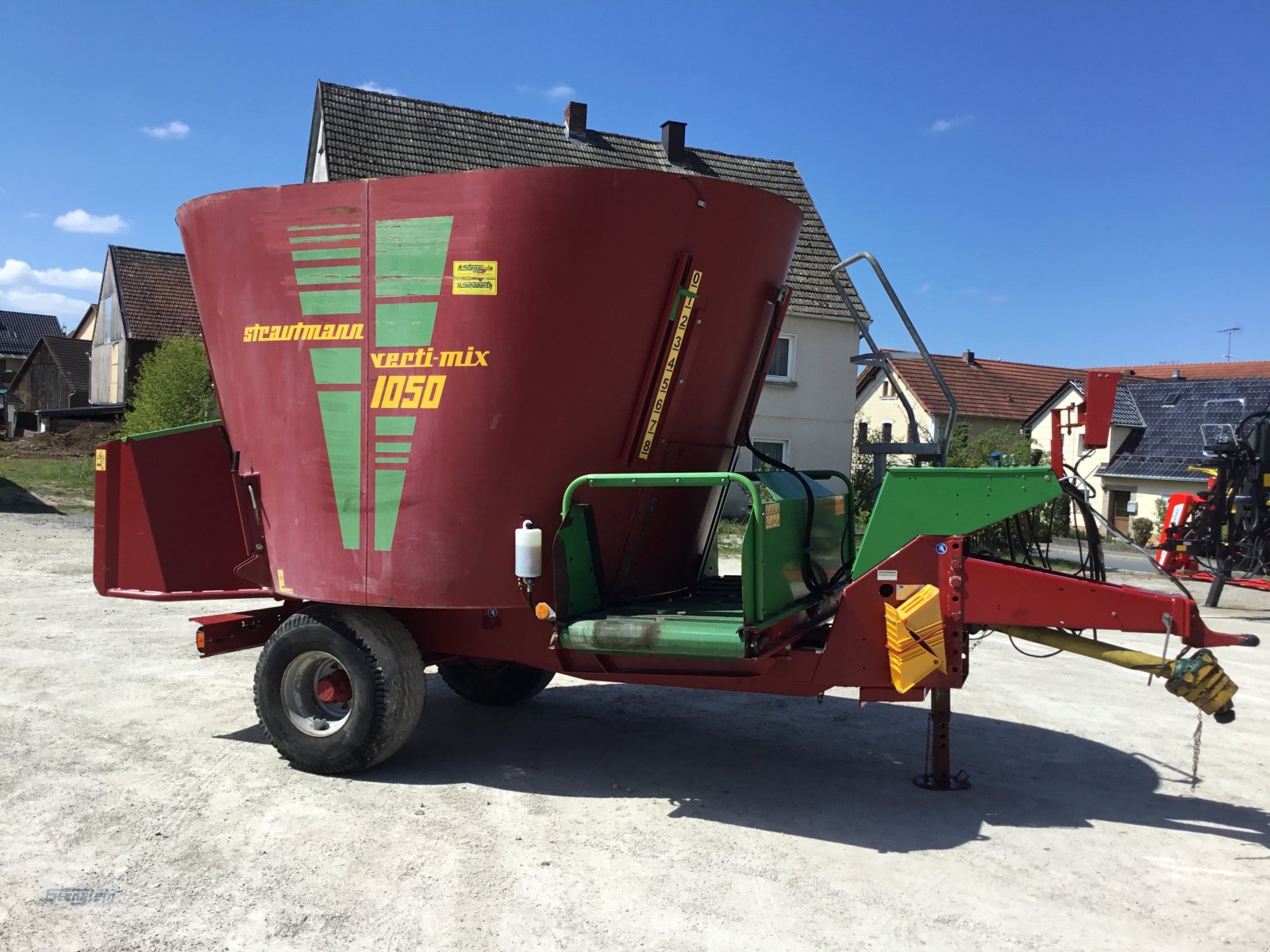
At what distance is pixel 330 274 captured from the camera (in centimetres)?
487

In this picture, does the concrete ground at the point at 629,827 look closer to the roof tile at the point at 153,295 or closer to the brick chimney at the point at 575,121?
the brick chimney at the point at 575,121

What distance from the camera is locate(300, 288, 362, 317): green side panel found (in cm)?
483

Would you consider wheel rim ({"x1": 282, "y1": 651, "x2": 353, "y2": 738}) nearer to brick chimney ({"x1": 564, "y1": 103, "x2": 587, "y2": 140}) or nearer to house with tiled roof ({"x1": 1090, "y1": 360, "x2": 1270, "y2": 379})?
brick chimney ({"x1": 564, "y1": 103, "x2": 587, "y2": 140})

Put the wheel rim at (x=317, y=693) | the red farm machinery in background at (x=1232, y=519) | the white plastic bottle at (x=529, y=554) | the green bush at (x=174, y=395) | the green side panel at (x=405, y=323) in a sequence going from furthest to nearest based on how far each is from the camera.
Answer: the green bush at (x=174, y=395) → the red farm machinery in background at (x=1232, y=519) → the wheel rim at (x=317, y=693) → the green side panel at (x=405, y=323) → the white plastic bottle at (x=529, y=554)

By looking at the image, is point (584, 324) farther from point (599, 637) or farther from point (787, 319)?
point (787, 319)

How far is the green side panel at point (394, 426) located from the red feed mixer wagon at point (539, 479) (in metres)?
0.01

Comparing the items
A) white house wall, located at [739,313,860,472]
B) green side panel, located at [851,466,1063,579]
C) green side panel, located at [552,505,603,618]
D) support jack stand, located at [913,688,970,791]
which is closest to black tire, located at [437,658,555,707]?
green side panel, located at [552,505,603,618]

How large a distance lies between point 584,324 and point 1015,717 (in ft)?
12.7

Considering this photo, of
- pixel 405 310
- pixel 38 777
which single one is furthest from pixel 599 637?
pixel 38 777

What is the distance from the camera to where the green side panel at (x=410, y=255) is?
4.69m

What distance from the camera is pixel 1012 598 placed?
14.8ft

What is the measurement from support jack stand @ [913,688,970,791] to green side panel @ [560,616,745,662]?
1091 millimetres

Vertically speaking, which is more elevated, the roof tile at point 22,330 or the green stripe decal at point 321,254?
the roof tile at point 22,330

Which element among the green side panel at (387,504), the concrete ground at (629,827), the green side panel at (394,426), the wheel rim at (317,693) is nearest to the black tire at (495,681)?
the concrete ground at (629,827)
